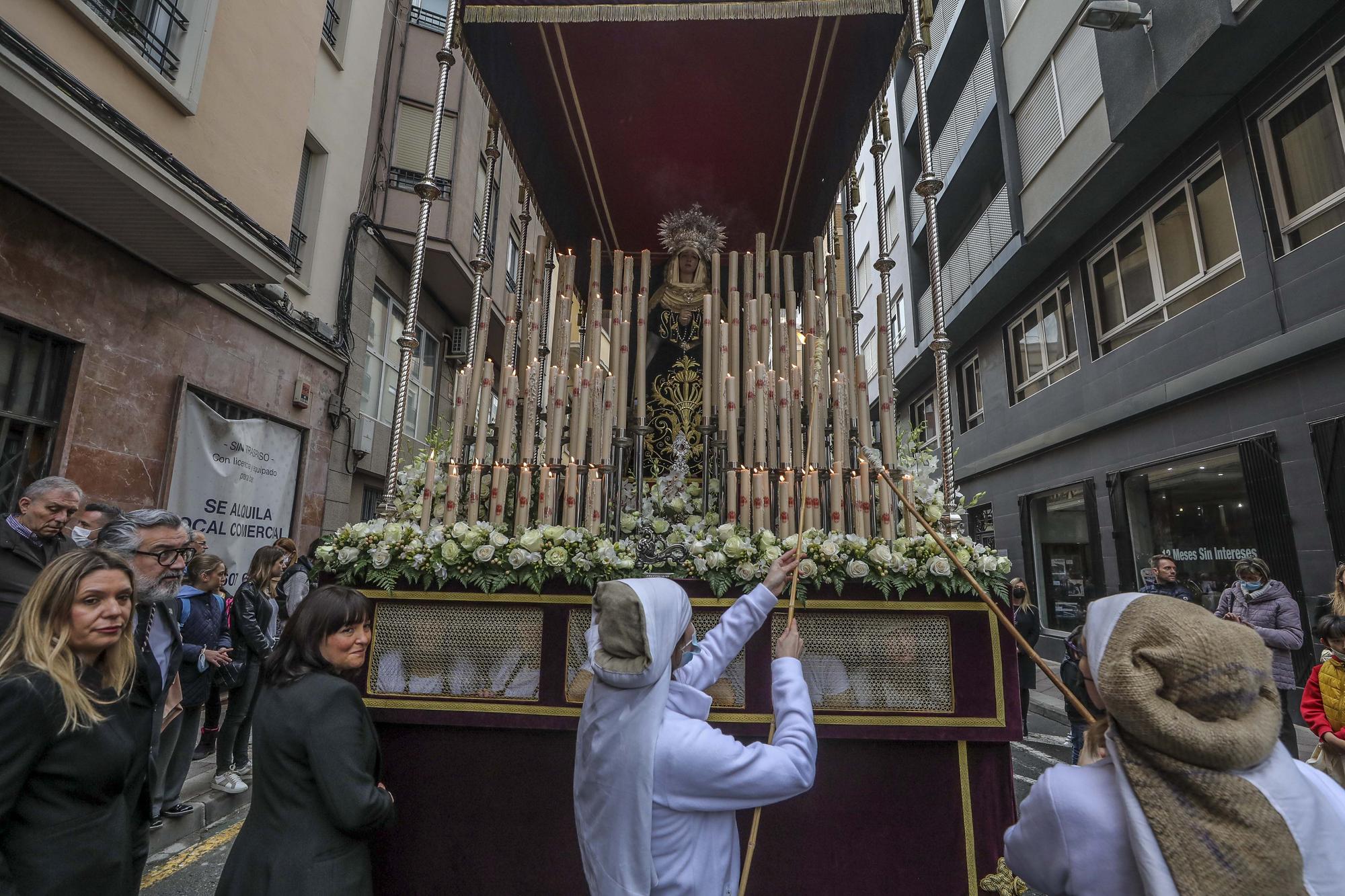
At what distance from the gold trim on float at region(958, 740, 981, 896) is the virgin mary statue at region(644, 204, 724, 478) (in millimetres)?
2387

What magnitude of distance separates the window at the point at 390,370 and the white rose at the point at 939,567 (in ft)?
28.3

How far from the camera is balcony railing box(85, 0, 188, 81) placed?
5.37 m

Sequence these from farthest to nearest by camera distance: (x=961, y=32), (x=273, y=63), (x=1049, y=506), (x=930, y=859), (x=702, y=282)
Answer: (x=961, y=32) < (x=1049, y=506) < (x=273, y=63) < (x=702, y=282) < (x=930, y=859)

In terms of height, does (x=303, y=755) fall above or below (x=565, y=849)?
above

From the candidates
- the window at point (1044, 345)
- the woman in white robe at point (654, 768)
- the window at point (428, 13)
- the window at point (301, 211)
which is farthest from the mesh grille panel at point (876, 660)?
the window at point (428, 13)

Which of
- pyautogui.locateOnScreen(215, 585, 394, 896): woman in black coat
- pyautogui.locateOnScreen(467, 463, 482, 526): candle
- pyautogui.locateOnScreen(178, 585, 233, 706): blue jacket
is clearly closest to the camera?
pyautogui.locateOnScreen(215, 585, 394, 896): woman in black coat

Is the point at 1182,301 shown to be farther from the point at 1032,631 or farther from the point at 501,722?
the point at 501,722

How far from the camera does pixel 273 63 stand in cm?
669

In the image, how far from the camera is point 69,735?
1.79 metres

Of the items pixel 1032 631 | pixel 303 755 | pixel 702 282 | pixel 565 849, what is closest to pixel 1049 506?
pixel 1032 631

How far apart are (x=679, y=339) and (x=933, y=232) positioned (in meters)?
2.05

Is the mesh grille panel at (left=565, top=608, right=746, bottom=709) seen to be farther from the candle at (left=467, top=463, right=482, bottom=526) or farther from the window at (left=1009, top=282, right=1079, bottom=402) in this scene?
the window at (left=1009, top=282, right=1079, bottom=402)

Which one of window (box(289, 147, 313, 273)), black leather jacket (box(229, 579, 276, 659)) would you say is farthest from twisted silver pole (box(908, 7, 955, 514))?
window (box(289, 147, 313, 273))

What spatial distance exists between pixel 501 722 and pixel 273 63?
708 centimetres
